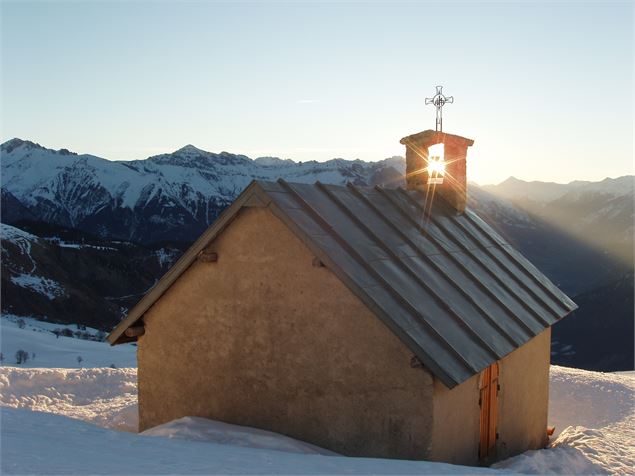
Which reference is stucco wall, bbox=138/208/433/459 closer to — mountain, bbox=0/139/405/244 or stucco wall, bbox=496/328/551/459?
stucco wall, bbox=496/328/551/459

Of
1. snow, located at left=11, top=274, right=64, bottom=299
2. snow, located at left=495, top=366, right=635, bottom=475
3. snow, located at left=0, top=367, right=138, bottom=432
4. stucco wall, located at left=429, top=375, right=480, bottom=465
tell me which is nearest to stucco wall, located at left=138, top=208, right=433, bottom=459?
stucco wall, located at left=429, top=375, right=480, bottom=465

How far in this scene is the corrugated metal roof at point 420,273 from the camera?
7.29 metres

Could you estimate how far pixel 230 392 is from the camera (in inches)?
335

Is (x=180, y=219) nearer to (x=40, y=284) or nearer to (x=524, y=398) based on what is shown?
(x=40, y=284)

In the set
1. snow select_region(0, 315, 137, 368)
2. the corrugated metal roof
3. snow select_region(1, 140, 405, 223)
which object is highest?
snow select_region(1, 140, 405, 223)

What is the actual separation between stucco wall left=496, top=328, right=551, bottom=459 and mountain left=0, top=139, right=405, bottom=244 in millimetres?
140806

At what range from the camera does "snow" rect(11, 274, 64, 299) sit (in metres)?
54.8

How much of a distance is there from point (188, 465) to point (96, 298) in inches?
2327

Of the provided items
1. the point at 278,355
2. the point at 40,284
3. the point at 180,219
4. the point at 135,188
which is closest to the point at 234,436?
the point at 278,355

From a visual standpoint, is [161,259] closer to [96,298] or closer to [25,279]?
[96,298]

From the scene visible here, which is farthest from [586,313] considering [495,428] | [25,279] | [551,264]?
[495,428]

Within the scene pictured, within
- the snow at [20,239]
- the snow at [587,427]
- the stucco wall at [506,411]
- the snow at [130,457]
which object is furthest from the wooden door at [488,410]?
the snow at [20,239]

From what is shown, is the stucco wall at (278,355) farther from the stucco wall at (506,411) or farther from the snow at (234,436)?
the stucco wall at (506,411)

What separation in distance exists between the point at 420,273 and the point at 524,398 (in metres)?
3.47
